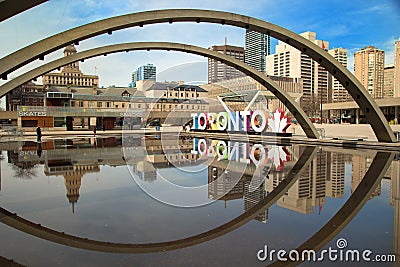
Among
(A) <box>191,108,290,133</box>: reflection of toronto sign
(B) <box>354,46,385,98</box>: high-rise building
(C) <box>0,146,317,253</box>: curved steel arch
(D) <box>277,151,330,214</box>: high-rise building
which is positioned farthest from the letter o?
(B) <box>354,46,385,98</box>: high-rise building

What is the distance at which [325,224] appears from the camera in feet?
20.2

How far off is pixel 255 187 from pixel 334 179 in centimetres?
323

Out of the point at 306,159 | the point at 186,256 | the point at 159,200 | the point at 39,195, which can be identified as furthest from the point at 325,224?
the point at 306,159

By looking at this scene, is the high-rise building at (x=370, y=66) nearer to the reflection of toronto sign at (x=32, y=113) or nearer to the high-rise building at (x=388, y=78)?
the high-rise building at (x=388, y=78)

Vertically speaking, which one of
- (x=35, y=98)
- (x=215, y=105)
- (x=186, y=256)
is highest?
(x=35, y=98)

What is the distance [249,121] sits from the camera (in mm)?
29438

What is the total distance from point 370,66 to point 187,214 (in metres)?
97.3

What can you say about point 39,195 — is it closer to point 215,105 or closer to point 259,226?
point 259,226

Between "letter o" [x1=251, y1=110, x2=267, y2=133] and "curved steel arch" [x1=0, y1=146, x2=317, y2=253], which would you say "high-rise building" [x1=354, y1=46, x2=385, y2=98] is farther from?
"curved steel arch" [x1=0, y1=146, x2=317, y2=253]

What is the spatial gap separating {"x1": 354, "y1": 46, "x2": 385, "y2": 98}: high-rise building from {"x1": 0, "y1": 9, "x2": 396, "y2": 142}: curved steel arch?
251 feet

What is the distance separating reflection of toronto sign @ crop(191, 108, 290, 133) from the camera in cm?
2786

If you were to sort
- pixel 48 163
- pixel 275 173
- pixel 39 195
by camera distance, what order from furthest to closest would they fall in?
1. pixel 48 163
2. pixel 275 173
3. pixel 39 195

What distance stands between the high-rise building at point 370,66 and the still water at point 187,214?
86.3 m

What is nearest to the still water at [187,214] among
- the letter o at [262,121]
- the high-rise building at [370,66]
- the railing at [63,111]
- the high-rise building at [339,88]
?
the letter o at [262,121]
